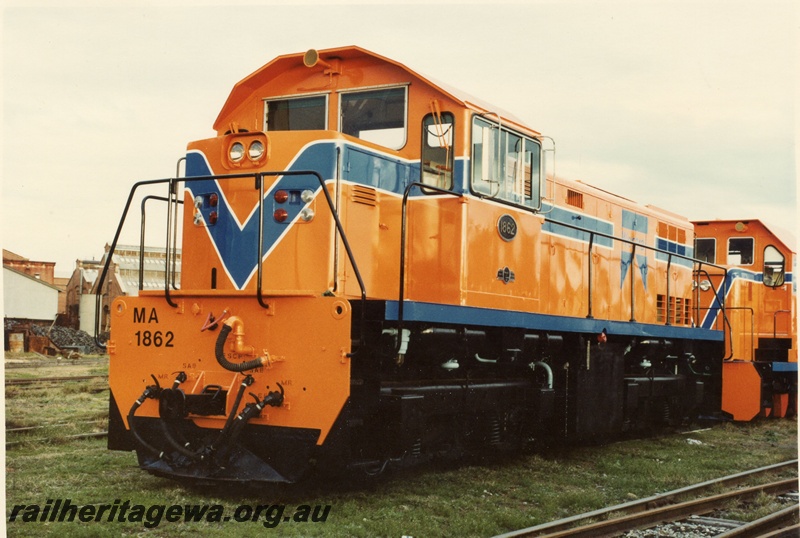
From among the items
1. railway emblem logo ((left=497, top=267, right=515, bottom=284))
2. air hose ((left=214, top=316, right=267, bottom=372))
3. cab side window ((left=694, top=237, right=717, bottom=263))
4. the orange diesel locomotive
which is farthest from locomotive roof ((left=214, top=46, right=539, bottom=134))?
cab side window ((left=694, top=237, right=717, bottom=263))

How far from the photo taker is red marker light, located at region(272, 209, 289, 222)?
638cm

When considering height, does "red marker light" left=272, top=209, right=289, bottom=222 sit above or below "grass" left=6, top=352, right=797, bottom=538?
above

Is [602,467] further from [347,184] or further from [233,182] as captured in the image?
[233,182]

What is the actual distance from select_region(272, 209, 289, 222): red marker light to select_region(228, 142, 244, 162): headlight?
0.53 meters

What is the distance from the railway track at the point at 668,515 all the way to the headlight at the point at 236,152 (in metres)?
3.42

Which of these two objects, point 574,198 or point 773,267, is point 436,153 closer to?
point 574,198

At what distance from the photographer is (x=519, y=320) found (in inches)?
Answer: 287

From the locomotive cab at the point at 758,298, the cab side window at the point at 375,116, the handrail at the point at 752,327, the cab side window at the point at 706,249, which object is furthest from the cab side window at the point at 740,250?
A: the cab side window at the point at 375,116

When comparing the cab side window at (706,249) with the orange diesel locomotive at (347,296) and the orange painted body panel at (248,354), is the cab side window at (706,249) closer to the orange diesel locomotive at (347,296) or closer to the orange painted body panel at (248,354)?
the orange diesel locomotive at (347,296)

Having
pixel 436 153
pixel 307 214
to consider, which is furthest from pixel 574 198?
pixel 307 214

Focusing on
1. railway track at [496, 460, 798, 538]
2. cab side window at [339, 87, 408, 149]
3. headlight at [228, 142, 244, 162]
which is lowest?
railway track at [496, 460, 798, 538]

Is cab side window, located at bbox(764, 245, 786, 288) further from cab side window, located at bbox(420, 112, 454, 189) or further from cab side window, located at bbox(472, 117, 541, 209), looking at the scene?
cab side window, located at bbox(420, 112, 454, 189)

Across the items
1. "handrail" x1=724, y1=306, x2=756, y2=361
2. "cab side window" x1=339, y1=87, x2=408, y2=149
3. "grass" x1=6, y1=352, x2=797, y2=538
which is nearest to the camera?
"grass" x1=6, y1=352, x2=797, y2=538

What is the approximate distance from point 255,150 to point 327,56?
1178 millimetres
